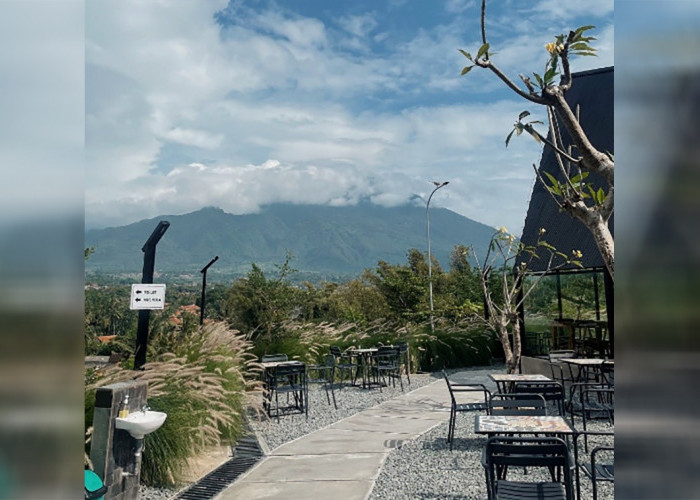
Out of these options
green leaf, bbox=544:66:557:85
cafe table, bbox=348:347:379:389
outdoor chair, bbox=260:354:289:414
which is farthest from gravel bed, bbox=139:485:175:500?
cafe table, bbox=348:347:379:389

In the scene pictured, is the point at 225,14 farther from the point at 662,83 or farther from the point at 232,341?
the point at 662,83

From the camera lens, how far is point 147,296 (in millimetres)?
6598

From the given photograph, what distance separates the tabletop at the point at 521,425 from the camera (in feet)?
13.9

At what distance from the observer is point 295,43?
986 cm

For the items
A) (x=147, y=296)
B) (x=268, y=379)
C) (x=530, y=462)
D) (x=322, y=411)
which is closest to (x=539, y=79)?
(x=530, y=462)

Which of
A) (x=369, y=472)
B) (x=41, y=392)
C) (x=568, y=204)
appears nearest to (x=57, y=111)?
(x=41, y=392)

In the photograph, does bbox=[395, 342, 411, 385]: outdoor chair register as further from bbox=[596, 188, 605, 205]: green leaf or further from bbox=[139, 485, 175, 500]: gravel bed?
bbox=[596, 188, 605, 205]: green leaf

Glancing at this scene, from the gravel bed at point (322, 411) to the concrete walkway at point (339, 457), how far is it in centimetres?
24

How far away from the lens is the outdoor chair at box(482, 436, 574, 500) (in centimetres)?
334

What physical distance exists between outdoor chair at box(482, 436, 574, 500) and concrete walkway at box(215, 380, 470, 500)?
58.0 inches

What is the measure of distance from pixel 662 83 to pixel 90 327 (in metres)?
7.79

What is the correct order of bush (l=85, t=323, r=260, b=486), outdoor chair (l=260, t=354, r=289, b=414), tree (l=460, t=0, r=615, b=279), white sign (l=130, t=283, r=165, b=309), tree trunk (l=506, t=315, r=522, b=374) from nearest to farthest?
tree (l=460, t=0, r=615, b=279), bush (l=85, t=323, r=260, b=486), white sign (l=130, t=283, r=165, b=309), outdoor chair (l=260, t=354, r=289, b=414), tree trunk (l=506, t=315, r=522, b=374)

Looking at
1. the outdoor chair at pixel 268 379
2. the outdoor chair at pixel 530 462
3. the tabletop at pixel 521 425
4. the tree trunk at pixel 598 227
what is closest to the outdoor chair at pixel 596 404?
the tabletop at pixel 521 425

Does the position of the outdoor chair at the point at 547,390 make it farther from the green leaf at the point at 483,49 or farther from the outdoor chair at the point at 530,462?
the green leaf at the point at 483,49
